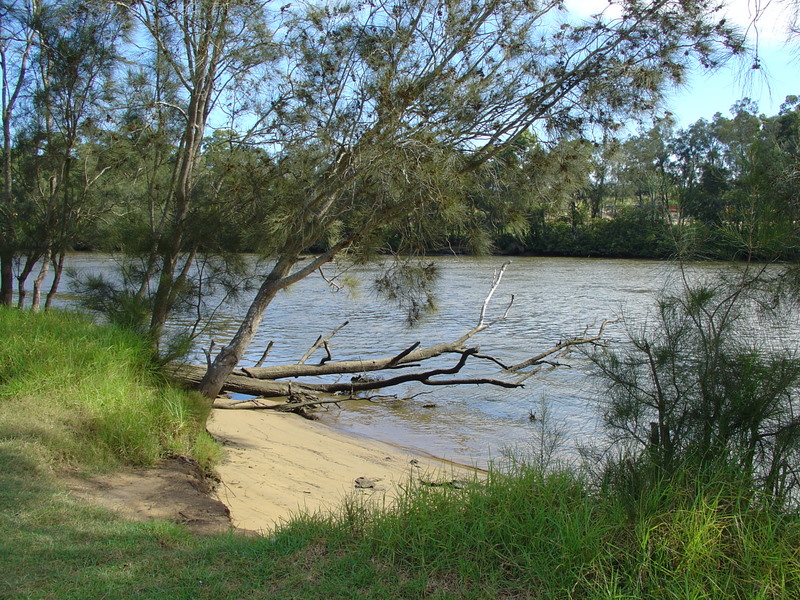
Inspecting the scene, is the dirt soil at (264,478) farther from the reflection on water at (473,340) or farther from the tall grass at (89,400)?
the reflection on water at (473,340)

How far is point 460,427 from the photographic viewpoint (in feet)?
32.0

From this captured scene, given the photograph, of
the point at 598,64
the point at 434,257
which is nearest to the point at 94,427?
the point at 434,257

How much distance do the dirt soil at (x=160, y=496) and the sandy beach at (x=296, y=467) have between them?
0.83 feet

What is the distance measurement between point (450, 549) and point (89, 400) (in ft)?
12.1

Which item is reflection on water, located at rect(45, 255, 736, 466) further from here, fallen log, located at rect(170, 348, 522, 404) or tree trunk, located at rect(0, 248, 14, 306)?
tree trunk, located at rect(0, 248, 14, 306)

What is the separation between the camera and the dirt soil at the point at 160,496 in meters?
4.35

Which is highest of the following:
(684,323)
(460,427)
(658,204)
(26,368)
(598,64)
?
(598,64)

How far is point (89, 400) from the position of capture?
5520 millimetres

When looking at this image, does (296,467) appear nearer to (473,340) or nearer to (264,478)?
(264,478)

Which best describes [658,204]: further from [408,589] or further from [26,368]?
[26,368]

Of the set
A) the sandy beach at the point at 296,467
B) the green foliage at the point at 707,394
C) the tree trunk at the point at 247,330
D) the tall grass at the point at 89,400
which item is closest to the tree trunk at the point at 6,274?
the tall grass at the point at 89,400

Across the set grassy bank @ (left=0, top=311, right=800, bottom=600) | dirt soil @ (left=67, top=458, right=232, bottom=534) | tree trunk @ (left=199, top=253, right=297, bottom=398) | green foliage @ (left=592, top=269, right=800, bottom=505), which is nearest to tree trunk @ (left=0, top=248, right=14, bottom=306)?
tree trunk @ (left=199, top=253, right=297, bottom=398)

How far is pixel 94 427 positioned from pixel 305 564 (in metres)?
2.83

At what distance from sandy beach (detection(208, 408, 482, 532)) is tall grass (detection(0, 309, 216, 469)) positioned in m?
0.68
